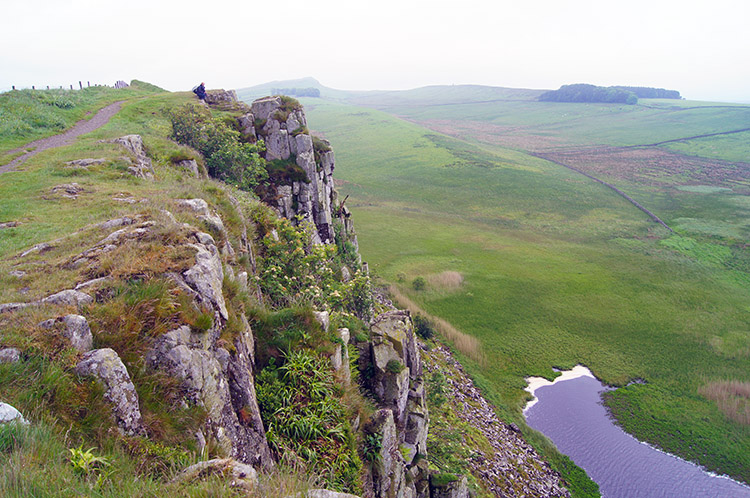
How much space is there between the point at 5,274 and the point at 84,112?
42682 millimetres

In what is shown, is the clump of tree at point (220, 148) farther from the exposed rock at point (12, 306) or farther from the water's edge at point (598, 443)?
the water's edge at point (598, 443)

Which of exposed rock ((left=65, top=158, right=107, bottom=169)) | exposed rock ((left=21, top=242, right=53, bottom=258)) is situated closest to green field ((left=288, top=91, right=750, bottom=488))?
exposed rock ((left=21, top=242, right=53, bottom=258))

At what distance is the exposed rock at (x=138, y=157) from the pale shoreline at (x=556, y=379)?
145ft

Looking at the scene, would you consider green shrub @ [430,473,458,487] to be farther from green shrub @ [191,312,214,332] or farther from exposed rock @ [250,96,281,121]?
exposed rock @ [250,96,281,121]

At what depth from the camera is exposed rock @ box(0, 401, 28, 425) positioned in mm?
6223

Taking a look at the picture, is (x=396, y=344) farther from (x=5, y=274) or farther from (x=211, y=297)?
(x=5, y=274)

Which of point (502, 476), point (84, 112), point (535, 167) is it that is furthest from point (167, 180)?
point (535, 167)

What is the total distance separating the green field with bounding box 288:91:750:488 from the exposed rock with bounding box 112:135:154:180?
1583 inches

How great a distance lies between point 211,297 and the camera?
11461mm

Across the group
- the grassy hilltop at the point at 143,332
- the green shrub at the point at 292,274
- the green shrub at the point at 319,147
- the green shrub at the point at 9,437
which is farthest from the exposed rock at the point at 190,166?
the green shrub at the point at 9,437

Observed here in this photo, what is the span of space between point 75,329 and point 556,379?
50.1 m

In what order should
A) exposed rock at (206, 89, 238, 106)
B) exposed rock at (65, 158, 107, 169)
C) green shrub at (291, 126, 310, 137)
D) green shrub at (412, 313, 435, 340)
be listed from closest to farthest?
exposed rock at (65, 158, 107, 169) → green shrub at (291, 126, 310, 137) → green shrub at (412, 313, 435, 340) → exposed rock at (206, 89, 238, 106)

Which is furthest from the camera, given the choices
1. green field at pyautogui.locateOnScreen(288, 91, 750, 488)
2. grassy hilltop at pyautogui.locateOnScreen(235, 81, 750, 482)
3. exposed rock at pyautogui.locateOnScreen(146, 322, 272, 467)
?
green field at pyautogui.locateOnScreen(288, 91, 750, 488)

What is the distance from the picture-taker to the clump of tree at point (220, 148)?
1372 inches
